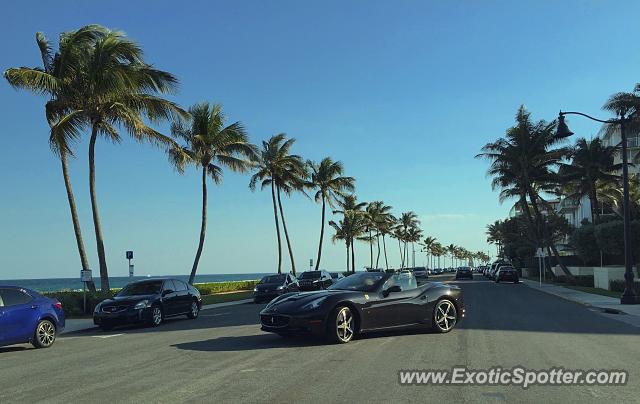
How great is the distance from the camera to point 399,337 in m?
12.3

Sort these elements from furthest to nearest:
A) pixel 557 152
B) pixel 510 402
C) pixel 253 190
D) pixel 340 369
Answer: pixel 253 190 < pixel 557 152 < pixel 340 369 < pixel 510 402

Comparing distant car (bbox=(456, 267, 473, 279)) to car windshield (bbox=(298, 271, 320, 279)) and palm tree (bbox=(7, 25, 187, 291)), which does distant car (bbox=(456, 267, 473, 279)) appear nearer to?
car windshield (bbox=(298, 271, 320, 279))

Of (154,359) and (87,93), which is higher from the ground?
(87,93)

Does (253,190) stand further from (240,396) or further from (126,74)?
(240,396)

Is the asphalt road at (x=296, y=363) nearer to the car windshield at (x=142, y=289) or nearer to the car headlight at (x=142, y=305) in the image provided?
the car headlight at (x=142, y=305)

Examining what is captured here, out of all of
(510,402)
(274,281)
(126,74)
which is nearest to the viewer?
(510,402)

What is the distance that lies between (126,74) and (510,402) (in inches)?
786

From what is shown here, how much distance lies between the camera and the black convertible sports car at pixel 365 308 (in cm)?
1116

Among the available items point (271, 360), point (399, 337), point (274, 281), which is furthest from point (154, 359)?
point (274, 281)

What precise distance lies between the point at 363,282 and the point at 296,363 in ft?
11.3

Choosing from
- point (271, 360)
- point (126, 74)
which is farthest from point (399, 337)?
point (126, 74)

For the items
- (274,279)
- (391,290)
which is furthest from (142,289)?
(274,279)

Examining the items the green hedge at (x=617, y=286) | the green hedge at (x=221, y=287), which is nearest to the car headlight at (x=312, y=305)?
the green hedge at (x=617, y=286)

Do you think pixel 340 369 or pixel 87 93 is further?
pixel 87 93
